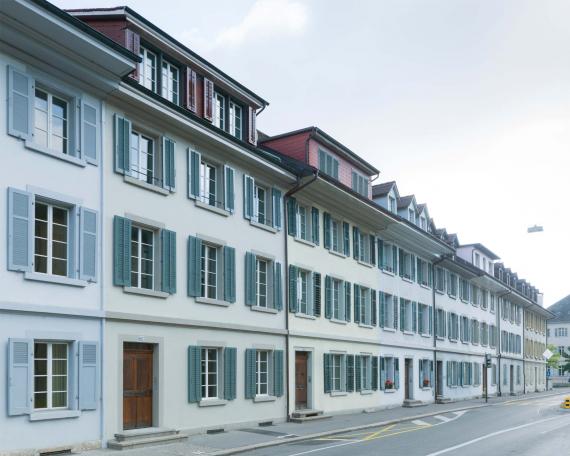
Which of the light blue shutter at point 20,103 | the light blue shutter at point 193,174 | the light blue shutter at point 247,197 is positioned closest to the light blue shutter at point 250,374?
the light blue shutter at point 247,197

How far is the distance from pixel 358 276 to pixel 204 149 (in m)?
12.6

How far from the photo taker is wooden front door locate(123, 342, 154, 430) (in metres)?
17.8

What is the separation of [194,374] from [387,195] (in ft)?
60.8

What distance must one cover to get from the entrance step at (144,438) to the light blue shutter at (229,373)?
2873 millimetres

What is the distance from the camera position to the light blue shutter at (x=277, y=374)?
24250mm

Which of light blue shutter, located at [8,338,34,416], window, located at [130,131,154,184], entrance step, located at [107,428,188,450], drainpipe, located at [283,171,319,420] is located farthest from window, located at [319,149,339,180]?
light blue shutter, located at [8,338,34,416]

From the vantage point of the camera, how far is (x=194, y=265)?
797 inches

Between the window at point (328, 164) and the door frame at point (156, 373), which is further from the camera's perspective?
the window at point (328, 164)

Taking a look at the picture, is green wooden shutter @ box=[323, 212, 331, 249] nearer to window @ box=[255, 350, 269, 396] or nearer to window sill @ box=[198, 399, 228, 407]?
window @ box=[255, 350, 269, 396]

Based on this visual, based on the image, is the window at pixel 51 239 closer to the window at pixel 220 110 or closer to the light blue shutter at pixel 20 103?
the light blue shutter at pixel 20 103

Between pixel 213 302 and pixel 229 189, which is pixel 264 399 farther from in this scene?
pixel 229 189

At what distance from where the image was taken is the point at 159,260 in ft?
62.2

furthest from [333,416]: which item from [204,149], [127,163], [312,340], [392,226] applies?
[127,163]

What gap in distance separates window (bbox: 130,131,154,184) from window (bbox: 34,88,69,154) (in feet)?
7.66
